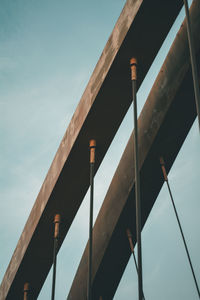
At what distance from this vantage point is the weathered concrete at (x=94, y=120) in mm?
4641

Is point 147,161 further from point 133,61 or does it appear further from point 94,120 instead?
point 133,61

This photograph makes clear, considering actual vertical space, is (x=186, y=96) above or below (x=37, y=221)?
above

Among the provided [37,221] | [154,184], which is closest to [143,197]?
[154,184]

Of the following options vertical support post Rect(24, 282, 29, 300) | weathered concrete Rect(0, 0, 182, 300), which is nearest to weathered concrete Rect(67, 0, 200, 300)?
weathered concrete Rect(0, 0, 182, 300)

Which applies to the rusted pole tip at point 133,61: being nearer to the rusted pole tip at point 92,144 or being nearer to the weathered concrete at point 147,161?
the weathered concrete at point 147,161

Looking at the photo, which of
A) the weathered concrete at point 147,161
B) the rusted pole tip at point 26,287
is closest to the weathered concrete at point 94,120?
the rusted pole tip at point 26,287

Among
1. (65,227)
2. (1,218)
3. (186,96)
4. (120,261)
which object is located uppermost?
(1,218)

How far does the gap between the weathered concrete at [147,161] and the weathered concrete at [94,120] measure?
0.66 metres

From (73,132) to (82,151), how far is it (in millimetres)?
299

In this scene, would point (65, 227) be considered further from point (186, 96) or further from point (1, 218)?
point (1, 218)

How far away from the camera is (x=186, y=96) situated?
5.49 m

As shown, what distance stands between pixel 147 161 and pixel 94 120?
1217 mm

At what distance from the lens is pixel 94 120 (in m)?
5.30

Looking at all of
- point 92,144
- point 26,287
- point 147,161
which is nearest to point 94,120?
point 92,144
